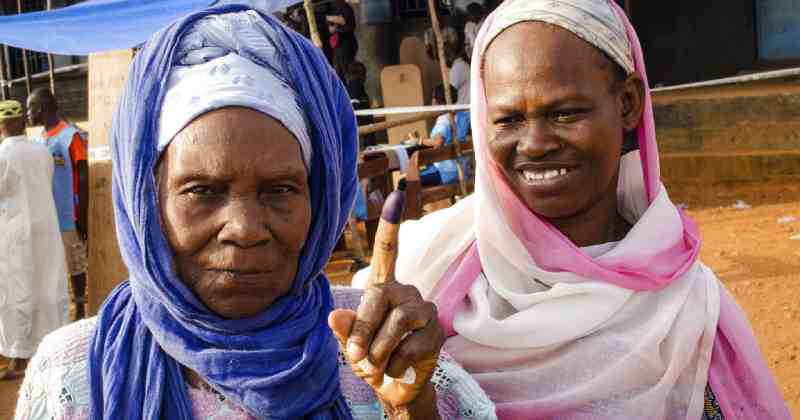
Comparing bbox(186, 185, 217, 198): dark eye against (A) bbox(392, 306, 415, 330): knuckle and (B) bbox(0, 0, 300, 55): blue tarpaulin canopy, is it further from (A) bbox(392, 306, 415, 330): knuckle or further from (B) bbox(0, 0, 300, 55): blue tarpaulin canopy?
(B) bbox(0, 0, 300, 55): blue tarpaulin canopy

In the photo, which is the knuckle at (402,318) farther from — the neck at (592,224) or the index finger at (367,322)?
the neck at (592,224)

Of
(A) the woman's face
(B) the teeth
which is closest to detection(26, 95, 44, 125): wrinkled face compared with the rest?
(B) the teeth

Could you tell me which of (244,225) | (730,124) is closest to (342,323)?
(244,225)

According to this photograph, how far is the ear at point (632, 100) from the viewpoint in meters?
2.49

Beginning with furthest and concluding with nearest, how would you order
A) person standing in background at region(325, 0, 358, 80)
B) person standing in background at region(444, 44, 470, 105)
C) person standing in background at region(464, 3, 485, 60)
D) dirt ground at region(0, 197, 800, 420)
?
person standing in background at region(325, 0, 358, 80) < person standing in background at region(464, 3, 485, 60) < person standing in background at region(444, 44, 470, 105) < dirt ground at region(0, 197, 800, 420)

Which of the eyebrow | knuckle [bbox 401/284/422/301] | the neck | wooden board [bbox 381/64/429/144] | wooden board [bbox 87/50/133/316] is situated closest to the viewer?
knuckle [bbox 401/284/422/301]

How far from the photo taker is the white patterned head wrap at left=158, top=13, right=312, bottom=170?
1656 millimetres

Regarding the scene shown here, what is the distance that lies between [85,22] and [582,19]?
206 inches

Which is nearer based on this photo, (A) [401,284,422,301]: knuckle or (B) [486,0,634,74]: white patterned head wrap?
(A) [401,284,422,301]: knuckle

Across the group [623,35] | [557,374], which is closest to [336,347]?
[557,374]

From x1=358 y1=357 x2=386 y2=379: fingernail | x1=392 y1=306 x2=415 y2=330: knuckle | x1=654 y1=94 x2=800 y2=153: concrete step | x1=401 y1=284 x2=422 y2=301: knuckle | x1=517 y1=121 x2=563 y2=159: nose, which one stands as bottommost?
x1=654 y1=94 x2=800 y2=153: concrete step

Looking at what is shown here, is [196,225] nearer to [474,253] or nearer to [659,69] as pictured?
[474,253]

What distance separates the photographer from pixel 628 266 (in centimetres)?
239

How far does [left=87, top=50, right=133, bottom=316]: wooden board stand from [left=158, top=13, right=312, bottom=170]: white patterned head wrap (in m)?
3.12
